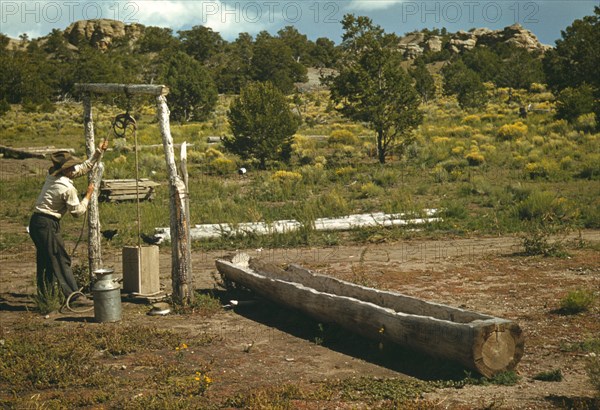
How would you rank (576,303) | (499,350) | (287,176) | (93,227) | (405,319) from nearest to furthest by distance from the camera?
(499,350), (405,319), (576,303), (93,227), (287,176)

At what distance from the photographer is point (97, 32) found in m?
129

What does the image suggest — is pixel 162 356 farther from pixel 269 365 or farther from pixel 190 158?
pixel 190 158

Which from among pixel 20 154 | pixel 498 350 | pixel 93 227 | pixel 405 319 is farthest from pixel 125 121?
pixel 20 154

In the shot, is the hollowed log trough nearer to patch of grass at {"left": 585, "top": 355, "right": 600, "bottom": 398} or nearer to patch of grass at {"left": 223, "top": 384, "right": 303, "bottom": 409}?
patch of grass at {"left": 585, "top": 355, "right": 600, "bottom": 398}

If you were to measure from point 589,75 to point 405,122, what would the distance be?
51.0ft

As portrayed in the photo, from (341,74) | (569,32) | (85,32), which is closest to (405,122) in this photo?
(341,74)

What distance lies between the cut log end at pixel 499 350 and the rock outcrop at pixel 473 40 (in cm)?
→ 9091

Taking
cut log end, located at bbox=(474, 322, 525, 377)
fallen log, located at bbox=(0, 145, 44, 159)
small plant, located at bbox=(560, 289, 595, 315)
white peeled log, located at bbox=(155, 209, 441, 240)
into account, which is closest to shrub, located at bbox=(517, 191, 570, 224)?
white peeled log, located at bbox=(155, 209, 441, 240)

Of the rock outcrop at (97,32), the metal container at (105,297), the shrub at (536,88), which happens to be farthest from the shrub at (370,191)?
the rock outcrop at (97,32)

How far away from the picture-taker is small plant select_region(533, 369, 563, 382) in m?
6.33

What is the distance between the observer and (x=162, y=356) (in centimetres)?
746

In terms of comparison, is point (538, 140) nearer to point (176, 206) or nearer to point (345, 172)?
point (345, 172)

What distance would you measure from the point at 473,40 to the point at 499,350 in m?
99.7

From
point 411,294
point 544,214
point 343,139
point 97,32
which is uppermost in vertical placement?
point 97,32
